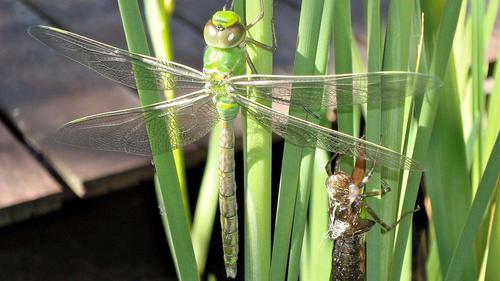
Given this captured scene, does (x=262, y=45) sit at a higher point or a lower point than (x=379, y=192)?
higher

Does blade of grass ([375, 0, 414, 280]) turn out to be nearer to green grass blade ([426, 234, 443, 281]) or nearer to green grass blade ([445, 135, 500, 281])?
green grass blade ([445, 135, 500, 281])

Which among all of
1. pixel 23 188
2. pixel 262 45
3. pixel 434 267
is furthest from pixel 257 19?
pixel 23 188

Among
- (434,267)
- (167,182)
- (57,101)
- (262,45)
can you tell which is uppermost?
(262,45)

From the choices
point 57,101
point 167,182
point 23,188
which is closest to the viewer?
point 167,182

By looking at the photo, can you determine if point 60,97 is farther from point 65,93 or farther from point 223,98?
point 223,98

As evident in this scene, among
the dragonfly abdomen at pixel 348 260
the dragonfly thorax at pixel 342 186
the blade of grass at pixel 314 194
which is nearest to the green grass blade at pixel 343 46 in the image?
the blade of grass at pixel 314 194

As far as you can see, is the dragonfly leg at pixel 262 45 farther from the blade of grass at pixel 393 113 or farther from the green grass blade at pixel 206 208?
the green grass blade at pixel 206 208

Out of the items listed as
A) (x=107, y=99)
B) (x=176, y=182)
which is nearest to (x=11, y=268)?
(x=107, y=99)
